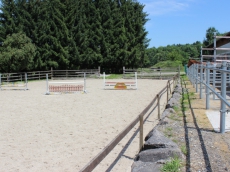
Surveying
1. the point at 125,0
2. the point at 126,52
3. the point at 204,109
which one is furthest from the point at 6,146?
the point at 125,0

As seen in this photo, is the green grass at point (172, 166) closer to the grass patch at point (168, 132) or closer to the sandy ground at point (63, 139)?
the sandy ground at point (63, 139)

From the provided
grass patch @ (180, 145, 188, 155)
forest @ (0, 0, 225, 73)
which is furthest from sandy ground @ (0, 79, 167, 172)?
forest @ (0, 0, 225, 73)

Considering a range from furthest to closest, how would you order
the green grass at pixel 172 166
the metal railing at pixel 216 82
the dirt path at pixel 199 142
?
the metal railing at pixel 216 82 → the dirt path at pixel 199 142 → the green grass at pixel 172 166

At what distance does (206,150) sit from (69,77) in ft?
107

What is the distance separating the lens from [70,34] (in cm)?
3681

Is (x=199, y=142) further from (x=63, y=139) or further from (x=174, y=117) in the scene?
(x=63, y=139)

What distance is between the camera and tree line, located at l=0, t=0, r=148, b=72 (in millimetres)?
30594

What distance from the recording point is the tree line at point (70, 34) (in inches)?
1204

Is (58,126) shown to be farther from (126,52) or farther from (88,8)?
(88,8)

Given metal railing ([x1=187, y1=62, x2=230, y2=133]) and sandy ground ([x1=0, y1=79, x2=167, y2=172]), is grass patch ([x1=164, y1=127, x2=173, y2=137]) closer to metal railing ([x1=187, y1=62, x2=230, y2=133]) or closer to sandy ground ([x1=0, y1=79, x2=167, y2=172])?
sandy ground ([x1=0, y1=79, x2=167, y2=172])

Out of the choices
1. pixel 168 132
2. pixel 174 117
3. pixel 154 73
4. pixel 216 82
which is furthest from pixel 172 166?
pixel 154 73

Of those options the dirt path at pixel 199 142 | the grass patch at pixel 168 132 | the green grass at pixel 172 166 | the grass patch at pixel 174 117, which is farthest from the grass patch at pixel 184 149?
the grass patch at pixel 174 117

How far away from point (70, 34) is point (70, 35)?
0.16 metres

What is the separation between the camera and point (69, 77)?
35406mm
